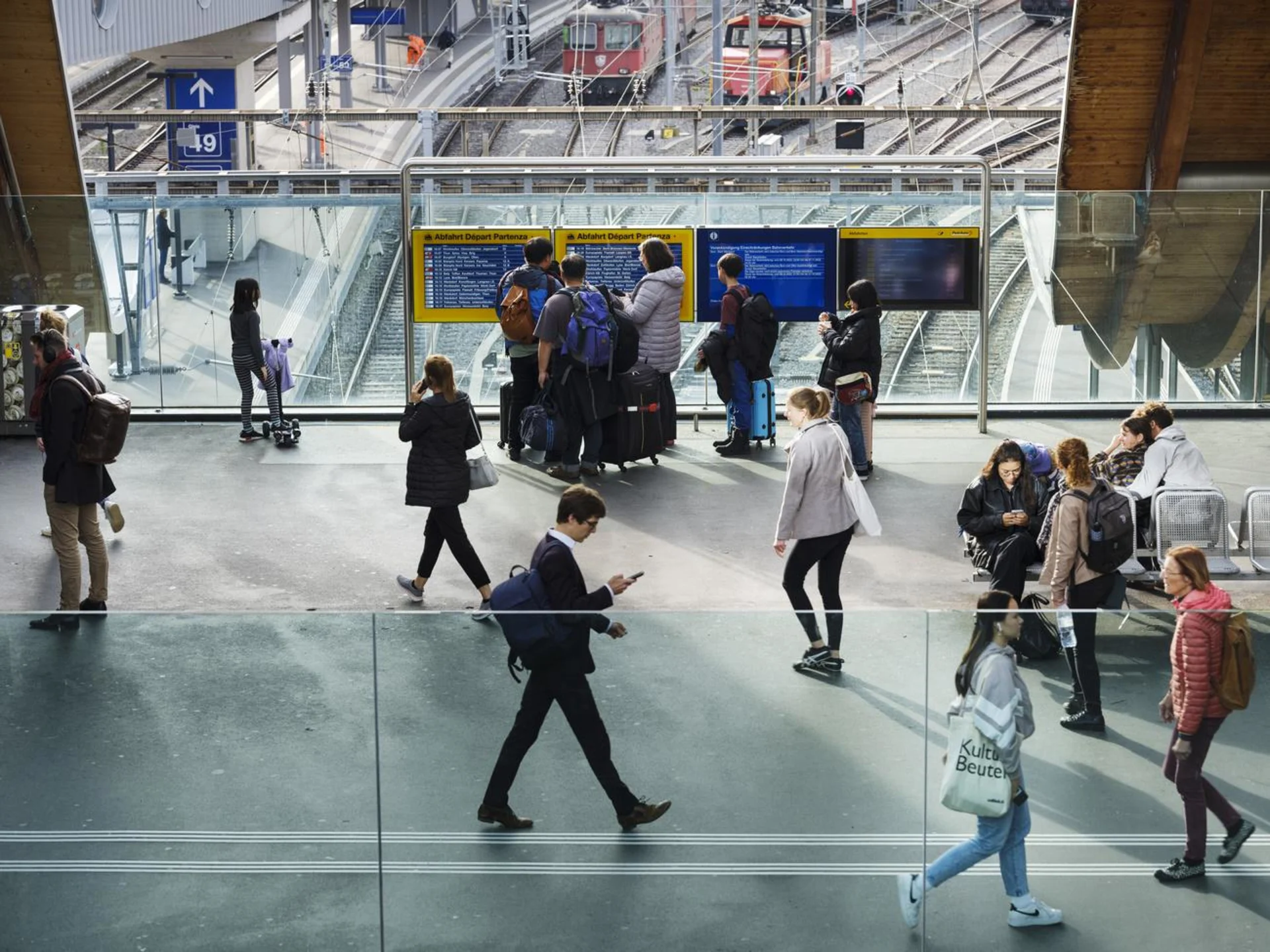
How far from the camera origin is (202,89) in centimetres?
4506

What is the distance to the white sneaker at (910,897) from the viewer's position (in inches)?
241

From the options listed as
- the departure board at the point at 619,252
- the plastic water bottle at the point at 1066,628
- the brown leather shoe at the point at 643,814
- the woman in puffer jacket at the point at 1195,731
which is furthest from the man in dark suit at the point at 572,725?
the departure board at the point at 619,252

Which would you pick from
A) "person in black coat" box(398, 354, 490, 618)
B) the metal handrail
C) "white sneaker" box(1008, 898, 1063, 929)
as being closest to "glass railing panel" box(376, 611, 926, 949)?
"white sneaker" box(1008, 898, 1063, 929)

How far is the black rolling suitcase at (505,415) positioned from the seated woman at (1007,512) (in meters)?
4.85

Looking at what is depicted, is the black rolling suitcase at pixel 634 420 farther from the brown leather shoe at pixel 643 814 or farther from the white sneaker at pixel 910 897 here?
the white sneaker at pixel 910 897

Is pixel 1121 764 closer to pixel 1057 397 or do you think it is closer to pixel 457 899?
pixel 457 899

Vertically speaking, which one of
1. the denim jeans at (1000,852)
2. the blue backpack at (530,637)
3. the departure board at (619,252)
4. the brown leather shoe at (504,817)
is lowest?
the denim jeans at (1000,852)

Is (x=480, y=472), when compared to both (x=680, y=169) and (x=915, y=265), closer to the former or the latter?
(x=680, y=169)

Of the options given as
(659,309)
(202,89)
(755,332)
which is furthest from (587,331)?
(202,89)

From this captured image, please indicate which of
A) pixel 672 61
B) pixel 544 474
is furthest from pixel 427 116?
pixel 544 474

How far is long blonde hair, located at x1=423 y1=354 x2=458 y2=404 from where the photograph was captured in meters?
9.51

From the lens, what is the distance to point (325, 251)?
15.2 meters

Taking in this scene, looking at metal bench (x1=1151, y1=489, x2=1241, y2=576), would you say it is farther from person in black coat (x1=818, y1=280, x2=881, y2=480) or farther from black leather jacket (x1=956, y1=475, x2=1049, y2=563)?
person in black coat (x1=818, y1=280, x2=881, y2=480)

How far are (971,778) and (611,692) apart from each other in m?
1.18
